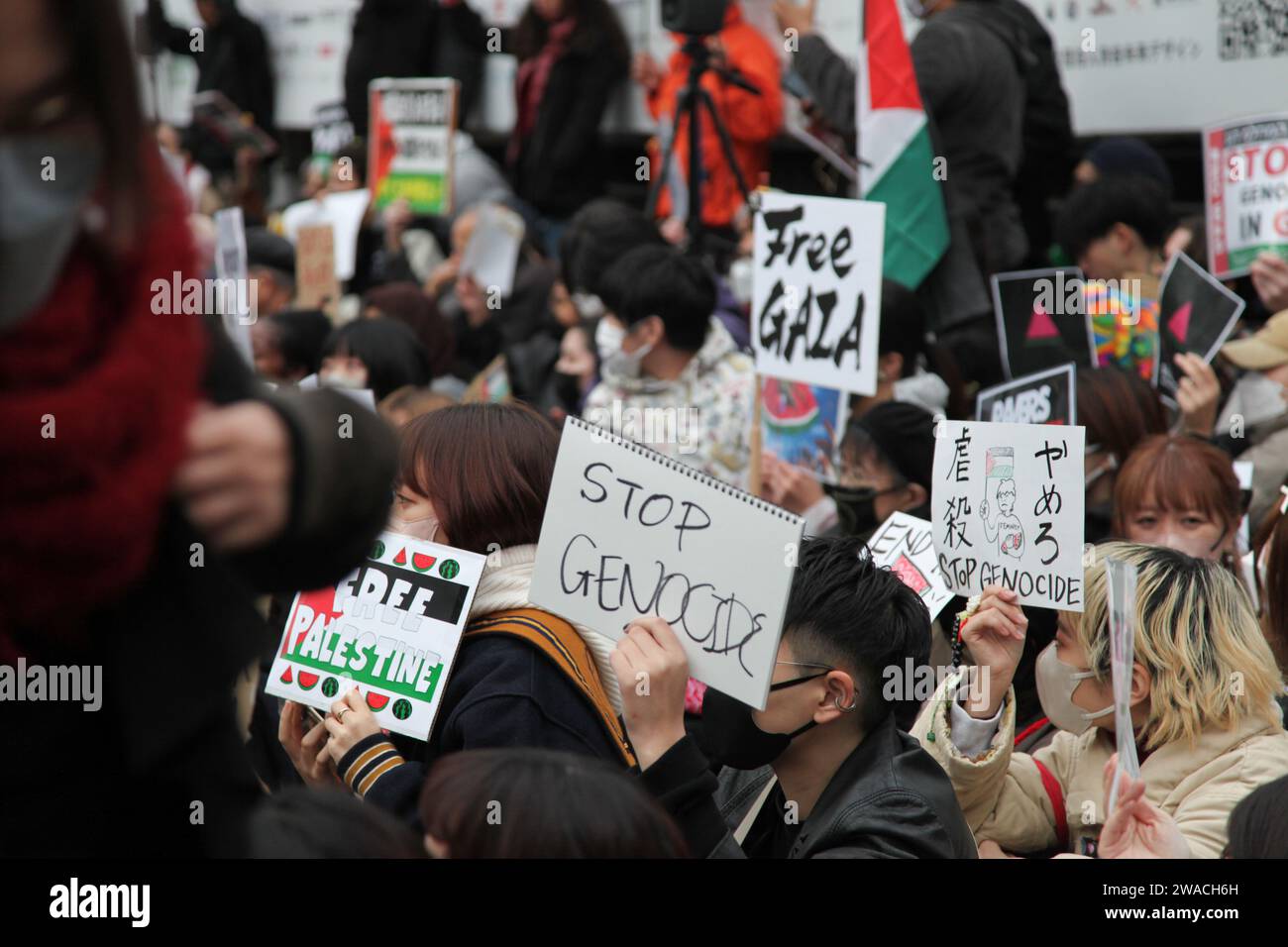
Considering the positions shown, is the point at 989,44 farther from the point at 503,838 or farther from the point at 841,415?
the point at 503,838

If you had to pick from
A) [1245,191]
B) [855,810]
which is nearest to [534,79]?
[1245,191]

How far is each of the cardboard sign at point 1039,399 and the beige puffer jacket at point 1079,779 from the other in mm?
1179

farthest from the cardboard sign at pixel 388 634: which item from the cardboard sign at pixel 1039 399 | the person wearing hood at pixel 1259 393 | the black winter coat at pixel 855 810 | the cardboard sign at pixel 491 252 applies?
the cardboard sign at pixel 491 252

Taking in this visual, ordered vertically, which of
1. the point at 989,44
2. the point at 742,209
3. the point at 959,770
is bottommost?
the point at 959,770

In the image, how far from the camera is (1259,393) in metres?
5.31

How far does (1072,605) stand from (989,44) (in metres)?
4.01

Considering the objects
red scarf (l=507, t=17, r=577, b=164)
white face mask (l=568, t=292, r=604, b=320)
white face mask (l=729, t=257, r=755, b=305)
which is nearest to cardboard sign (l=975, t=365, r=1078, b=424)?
white face mask (l=729, t=257, r=755, b=305)

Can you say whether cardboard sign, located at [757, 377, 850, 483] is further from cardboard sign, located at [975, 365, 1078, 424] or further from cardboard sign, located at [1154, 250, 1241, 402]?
cardboard sign, located at [1154, 250, 1241, 402]

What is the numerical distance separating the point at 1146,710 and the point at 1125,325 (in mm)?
2885

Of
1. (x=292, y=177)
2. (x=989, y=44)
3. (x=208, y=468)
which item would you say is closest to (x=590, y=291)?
(x=989, y=44)

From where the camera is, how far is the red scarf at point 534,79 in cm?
995

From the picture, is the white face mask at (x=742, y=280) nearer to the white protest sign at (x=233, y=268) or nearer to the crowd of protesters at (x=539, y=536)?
the crowd of protesters at (x=539, y=536)

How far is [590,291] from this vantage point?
21.1 feet

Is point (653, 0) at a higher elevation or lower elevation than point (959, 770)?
higher
